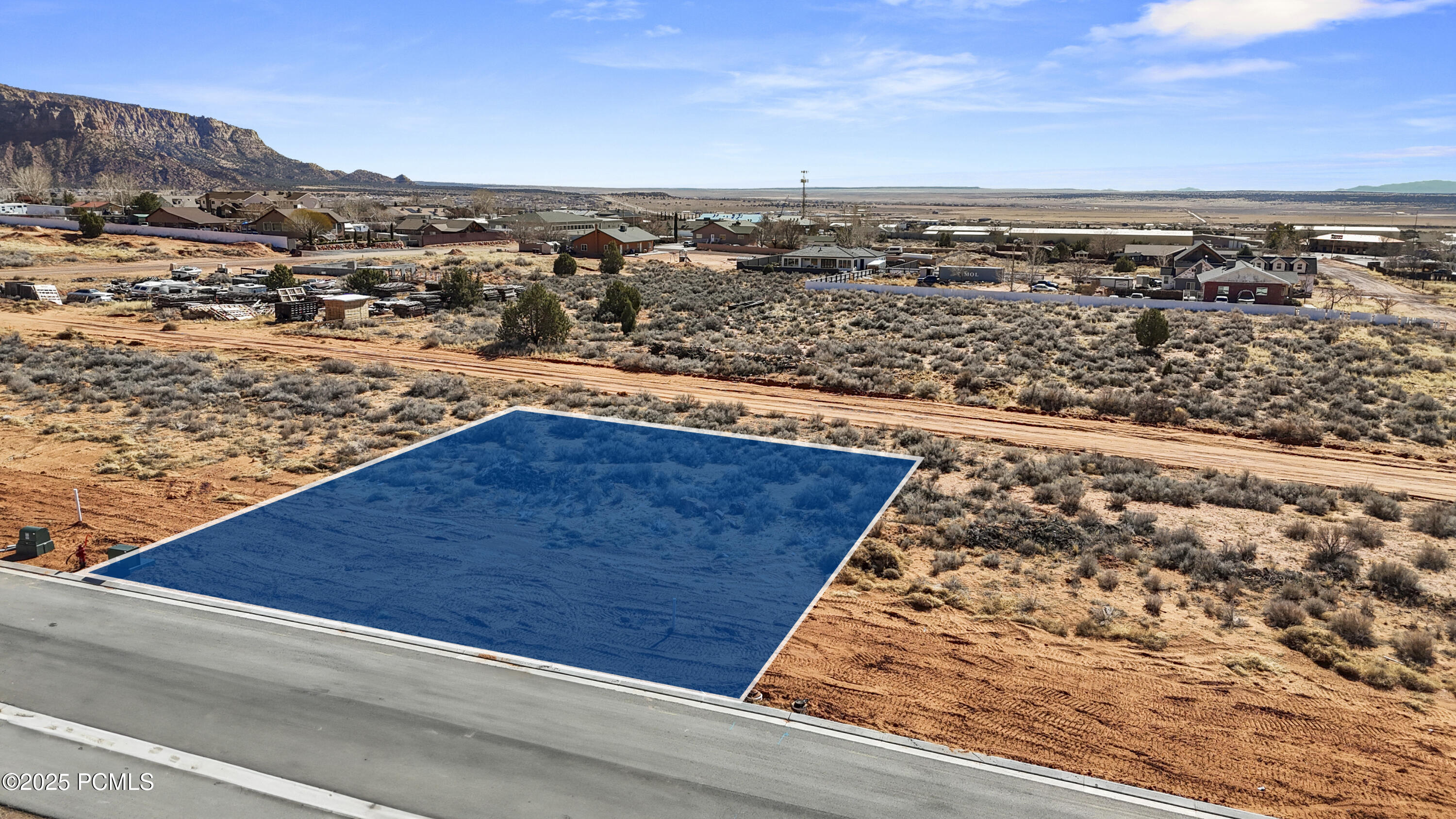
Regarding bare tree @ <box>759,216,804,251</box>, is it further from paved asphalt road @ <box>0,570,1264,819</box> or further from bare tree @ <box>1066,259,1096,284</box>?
paved asphalt road @ <box>0,570,1264,819</box>

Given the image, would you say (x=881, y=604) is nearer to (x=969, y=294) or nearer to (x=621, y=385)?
(x=621, y=385)

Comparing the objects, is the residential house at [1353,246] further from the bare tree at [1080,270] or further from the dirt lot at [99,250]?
the dirt lot at [99,250]

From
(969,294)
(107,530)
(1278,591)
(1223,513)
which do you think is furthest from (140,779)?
(969,294)

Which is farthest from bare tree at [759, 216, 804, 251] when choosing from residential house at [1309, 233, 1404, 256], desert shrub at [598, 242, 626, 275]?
residential house at [1309, 233, 1404, 256]

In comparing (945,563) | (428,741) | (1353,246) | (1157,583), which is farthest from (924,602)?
(1353,246)

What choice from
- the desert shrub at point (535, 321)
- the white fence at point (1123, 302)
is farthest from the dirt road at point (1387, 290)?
the desert shrub at point (535, 321)

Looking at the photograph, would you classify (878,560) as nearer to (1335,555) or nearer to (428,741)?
(1335,555)

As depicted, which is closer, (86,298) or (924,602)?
(924,602)
